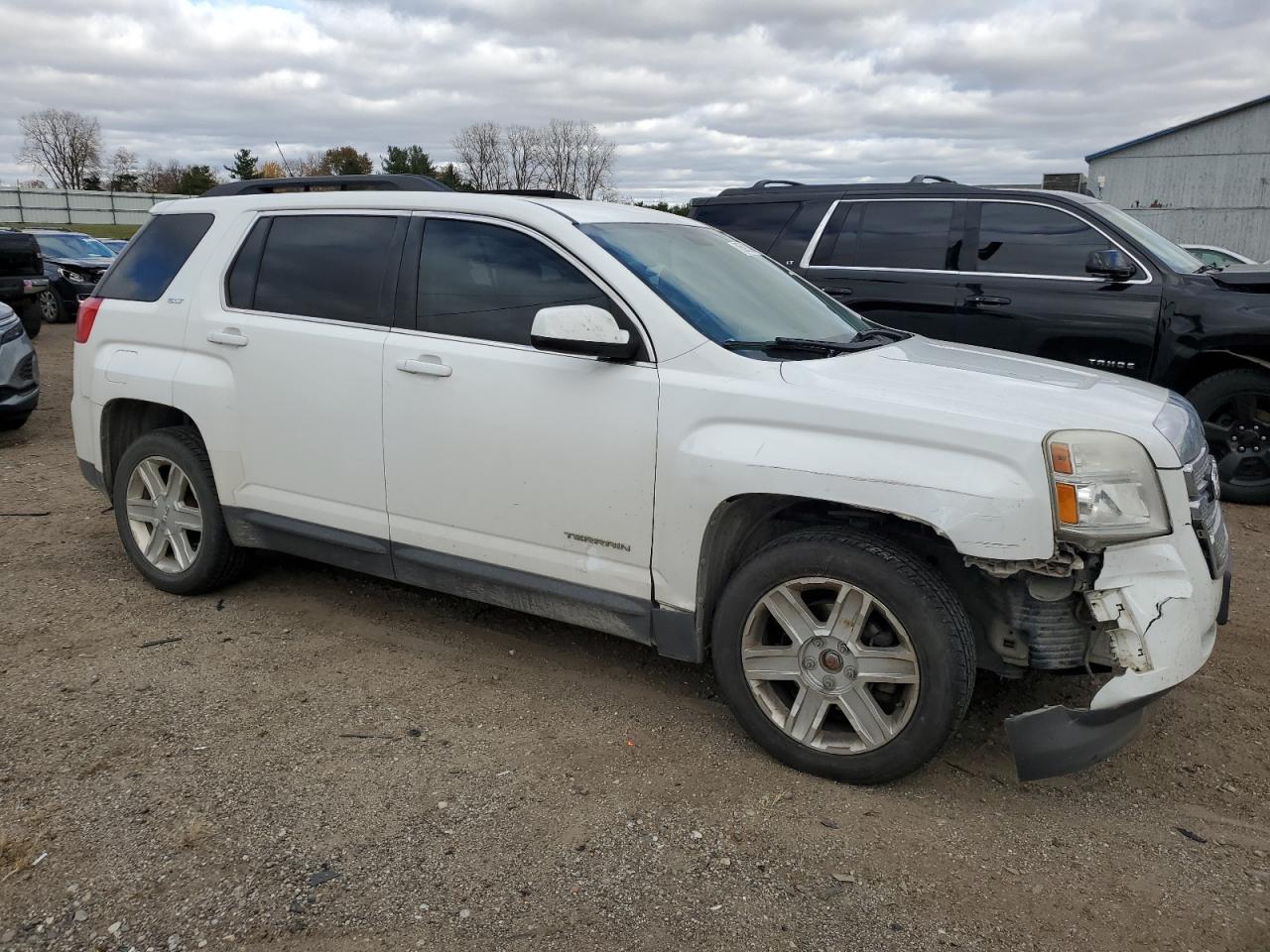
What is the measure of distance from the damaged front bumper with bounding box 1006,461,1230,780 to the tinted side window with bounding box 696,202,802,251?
522cm

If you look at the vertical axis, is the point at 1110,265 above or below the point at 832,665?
above

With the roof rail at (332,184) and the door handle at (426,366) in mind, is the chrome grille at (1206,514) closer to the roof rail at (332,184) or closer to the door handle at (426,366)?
the door handle at (426,366)

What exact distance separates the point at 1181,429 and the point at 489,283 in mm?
2459

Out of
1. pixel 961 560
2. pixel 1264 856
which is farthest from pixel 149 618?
pixel 1264 856

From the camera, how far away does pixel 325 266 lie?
4.25 m

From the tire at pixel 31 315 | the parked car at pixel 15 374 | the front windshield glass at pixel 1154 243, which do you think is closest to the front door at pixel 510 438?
the front windshield glass at pixel 1154 243

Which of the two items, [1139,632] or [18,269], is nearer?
[1139,632]

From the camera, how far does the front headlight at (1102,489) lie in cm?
279

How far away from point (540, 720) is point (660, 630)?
0.61 meters

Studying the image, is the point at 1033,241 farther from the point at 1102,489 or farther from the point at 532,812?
the point at 532,812

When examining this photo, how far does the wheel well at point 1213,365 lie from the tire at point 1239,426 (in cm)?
5

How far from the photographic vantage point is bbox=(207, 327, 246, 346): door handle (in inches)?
171

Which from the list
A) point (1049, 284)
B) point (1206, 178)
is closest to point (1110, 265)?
point (1049, 284)

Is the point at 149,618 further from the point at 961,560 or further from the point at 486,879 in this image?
the point at 961,560
